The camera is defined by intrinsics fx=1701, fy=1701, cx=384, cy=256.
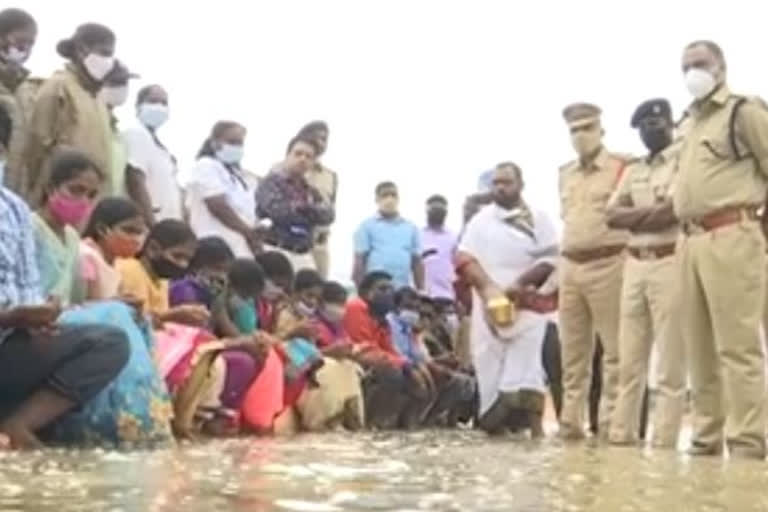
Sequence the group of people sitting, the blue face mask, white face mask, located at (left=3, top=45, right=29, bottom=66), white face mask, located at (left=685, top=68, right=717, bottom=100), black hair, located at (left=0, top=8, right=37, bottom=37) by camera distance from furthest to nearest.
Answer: the blue face mask < white face mask, located at (left=3, top=45, right=29, bottom=66) < black hair, located at (left=0, top=8, right=37, bottom=37) < white face mask, located at (left=685, top=68, right=717, bottom=100) < the group of people sitting

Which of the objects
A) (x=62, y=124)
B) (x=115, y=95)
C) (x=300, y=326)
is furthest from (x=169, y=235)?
(x=300, y=326)

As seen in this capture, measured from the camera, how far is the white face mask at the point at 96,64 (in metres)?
8.31

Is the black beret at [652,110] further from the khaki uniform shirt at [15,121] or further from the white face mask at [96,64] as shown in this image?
the khaki uniform shirt at [15,121]

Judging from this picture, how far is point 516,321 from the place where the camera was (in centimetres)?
998

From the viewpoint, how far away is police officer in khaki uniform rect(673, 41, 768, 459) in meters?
6.99

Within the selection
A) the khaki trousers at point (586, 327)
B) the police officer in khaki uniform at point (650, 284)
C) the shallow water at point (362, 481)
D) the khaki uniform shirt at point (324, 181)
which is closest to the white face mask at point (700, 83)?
the police officer in khaki uniform at point (650, 284)

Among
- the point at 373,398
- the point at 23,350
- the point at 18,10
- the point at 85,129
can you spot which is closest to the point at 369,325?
the point at 373,398

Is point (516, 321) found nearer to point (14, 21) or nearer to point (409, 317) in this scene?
point (409, 317)

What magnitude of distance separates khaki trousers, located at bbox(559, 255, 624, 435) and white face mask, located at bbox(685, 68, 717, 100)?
2056 mm

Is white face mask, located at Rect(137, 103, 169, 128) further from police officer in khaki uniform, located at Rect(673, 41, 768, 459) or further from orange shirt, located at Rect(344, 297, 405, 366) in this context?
police officer in khaki uniform, located at Rect(673, 41, 768, 459)

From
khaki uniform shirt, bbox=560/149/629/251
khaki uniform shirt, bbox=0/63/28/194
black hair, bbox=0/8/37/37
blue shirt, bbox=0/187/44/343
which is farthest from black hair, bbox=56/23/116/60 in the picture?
khaki uniform shirt, bbox=560/149/629/251

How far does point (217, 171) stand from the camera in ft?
33.9

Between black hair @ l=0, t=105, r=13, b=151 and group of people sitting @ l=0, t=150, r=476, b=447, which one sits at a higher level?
black hair @ l=0, t=105, r=13, b=151

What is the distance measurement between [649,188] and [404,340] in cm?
388
